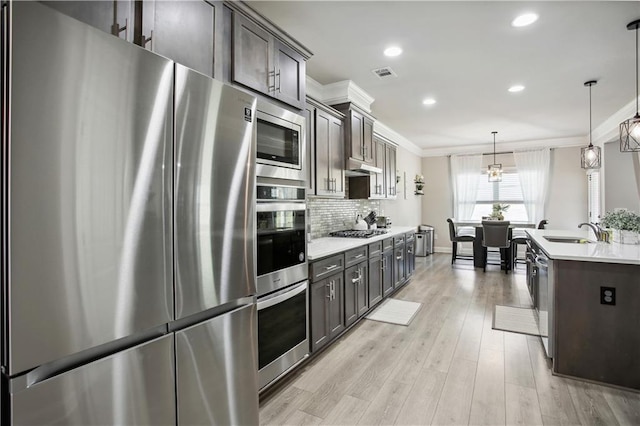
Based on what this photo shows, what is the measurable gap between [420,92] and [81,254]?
13.8ft

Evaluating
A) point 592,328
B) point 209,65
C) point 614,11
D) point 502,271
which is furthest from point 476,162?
point 209,65

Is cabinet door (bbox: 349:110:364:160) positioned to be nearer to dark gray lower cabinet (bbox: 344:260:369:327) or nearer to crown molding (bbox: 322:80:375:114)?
crown molding (bbox: 322:80:375:114)

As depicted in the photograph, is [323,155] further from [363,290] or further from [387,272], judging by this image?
[387,272]

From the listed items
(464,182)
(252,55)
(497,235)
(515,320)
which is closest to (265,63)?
(252,55)

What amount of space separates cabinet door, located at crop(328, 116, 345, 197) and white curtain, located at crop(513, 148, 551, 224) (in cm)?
585

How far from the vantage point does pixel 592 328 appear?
Result: 238 centimetres

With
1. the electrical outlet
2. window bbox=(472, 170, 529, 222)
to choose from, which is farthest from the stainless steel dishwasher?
window bbox=(472, 170, 529, 222)

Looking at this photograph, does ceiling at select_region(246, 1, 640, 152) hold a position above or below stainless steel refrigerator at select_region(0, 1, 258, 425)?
above

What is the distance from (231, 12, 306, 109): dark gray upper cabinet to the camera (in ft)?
6.36

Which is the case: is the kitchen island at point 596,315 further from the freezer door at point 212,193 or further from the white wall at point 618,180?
the white wall at point 618,180

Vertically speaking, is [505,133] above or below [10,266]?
above

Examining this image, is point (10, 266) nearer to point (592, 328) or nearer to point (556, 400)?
point (556, 400)

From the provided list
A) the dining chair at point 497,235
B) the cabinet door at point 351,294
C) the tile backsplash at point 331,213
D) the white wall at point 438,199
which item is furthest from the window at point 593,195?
the cabinet door at point 351,294

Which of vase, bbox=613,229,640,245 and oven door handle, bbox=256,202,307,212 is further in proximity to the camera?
vase, bbox=613,229,640,245
